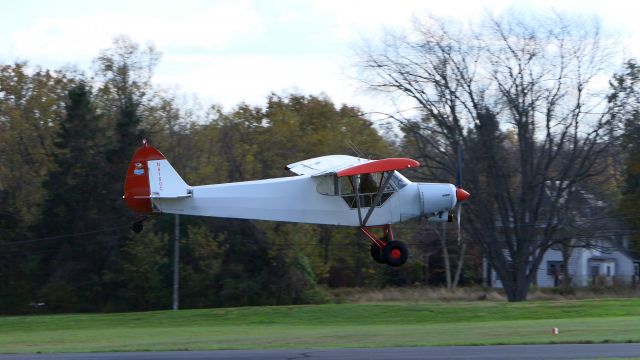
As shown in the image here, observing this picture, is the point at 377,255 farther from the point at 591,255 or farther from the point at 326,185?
the point at 591,255

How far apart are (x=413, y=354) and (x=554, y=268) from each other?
49.1 meters

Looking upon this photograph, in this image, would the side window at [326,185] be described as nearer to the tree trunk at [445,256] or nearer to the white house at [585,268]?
the tree trunk at [445,256]

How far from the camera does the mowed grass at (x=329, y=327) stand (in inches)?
1008

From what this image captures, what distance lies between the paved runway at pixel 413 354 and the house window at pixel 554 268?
4548 cm

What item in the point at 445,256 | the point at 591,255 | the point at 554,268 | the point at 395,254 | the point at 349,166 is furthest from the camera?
the point at 591,255

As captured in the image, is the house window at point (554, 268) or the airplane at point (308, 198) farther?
the house window at point (554, 268)

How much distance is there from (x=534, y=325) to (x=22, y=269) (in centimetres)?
3459

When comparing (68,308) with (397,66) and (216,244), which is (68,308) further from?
(397,66)

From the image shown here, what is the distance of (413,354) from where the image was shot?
68.5 feet

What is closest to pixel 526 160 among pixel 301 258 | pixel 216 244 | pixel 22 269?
pixel 301 258

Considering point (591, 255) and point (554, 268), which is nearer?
point (554, 268)

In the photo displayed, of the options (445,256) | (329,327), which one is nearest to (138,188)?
(329,327)

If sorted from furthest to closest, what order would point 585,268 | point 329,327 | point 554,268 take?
point 585,268
point 554,268
point 329,327

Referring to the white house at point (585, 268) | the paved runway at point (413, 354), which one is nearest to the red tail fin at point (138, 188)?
the paved runway at point (413, 354)
